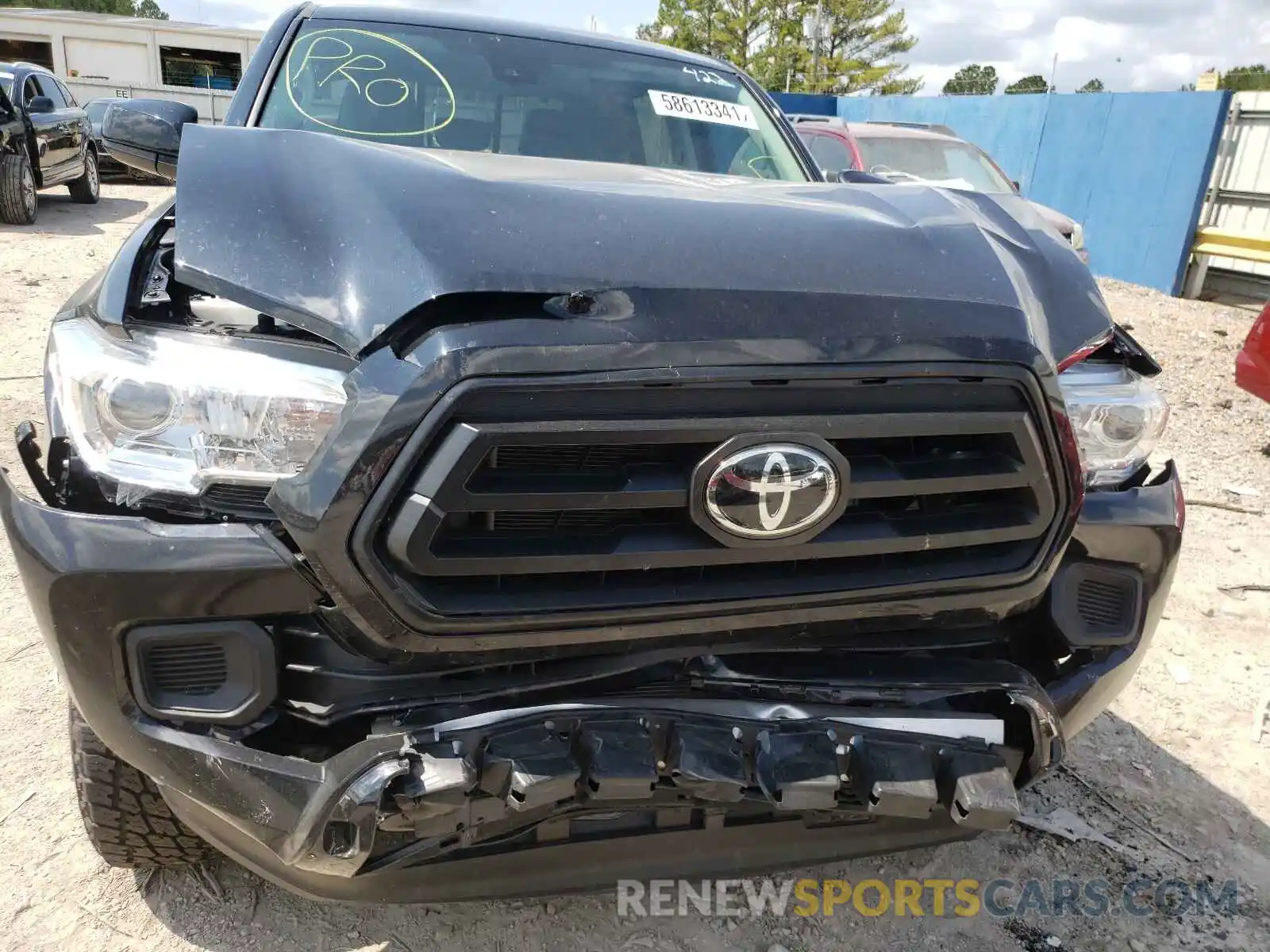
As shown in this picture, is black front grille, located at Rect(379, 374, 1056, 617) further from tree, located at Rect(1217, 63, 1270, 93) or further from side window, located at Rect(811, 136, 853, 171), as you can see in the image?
tree, located at Rect(1217, 63, 1270, 93)

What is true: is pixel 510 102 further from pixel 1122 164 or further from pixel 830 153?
pixel 1122 164

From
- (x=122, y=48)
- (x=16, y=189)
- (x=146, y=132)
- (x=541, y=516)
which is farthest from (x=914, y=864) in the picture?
(x=122, y=48)

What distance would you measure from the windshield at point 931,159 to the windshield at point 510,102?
726cm

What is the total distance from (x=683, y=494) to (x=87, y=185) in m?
14.6

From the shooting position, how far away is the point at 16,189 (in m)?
10.6

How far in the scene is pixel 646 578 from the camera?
151 centimetres

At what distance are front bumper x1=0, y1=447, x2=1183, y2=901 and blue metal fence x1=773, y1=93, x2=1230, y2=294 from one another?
453 inches

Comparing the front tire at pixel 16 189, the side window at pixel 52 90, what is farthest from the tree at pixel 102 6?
the front tire at pixel 16 189

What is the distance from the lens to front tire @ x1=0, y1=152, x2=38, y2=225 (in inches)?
412

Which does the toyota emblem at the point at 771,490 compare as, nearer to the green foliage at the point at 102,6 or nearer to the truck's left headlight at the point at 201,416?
the truck's left headlight at the point at 201,416

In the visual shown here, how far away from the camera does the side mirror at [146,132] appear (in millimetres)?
2521

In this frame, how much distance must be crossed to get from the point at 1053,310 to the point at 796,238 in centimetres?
53

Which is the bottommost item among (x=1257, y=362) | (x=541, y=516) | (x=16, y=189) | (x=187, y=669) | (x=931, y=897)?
(x=931, y=897)

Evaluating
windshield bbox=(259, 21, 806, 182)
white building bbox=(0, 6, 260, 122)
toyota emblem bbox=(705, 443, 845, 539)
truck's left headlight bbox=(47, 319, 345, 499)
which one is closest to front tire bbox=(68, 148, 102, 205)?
white building bbox=(0, 6, 260, 122)
